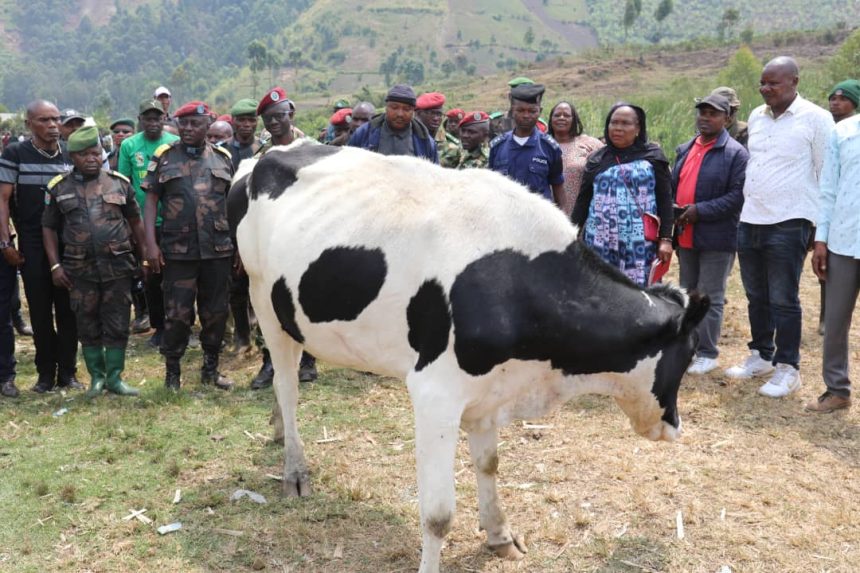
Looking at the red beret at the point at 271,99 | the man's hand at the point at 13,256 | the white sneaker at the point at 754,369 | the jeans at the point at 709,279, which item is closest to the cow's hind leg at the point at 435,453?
the red beret at the point at 271,99

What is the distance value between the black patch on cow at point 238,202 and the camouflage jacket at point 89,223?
5.49 ft

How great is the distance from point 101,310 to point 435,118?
13.7ft

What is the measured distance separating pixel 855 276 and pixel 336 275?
415 cm

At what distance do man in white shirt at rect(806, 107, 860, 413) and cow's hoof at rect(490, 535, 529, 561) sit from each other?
130 inches

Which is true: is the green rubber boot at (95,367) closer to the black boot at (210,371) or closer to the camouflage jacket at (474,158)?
the black boot at (210,371)

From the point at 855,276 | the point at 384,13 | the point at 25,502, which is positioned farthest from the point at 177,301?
the point at 384,13

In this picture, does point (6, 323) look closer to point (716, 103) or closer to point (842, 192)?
point (716, 103)

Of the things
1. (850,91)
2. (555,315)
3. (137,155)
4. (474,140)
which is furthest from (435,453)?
(850,91)

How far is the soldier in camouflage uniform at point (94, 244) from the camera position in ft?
20.5

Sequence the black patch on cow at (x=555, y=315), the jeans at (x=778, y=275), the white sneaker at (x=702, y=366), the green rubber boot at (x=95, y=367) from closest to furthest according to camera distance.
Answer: the black patch on cow at (x=555, y=315)
the jeans at (x=778, y=275)
the green rubber boot at (x=95, y=367)
the white sneaker at (x=702, y=366)

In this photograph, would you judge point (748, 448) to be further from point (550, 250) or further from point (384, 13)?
point (384, 13)

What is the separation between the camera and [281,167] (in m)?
4.72

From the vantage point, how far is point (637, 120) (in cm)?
563

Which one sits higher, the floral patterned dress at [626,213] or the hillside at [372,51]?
the hillside at [372,51]
